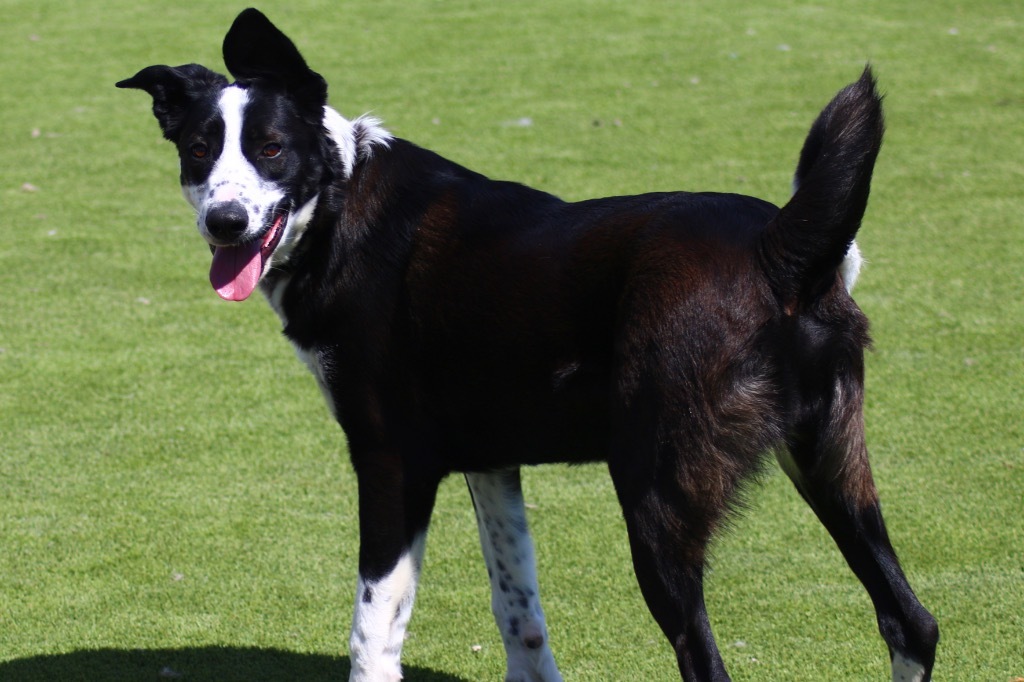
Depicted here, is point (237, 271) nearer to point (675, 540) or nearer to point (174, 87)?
point (174, 87)

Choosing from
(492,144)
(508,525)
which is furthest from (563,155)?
(508,525)

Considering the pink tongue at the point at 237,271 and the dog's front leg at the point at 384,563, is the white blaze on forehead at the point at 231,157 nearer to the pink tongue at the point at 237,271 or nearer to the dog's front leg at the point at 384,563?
the pink tongue at the point at 237,271

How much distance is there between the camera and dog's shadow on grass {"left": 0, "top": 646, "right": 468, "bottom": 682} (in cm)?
373

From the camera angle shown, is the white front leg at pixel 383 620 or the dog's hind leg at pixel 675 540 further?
the white front leg at pixel 383 620

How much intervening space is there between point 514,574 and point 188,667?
1.01 m

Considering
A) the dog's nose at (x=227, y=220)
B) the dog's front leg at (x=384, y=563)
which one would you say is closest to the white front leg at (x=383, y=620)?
the dog's front leg at (x=384, y=563)

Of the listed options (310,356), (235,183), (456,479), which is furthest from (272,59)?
(456,479)

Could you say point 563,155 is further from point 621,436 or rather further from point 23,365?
point 621,436

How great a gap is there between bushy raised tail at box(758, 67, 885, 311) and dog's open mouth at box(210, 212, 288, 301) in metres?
1.20

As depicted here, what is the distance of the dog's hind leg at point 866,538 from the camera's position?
3053 millimetres

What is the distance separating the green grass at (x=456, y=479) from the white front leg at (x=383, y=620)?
49 cm

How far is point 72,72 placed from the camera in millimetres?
10883

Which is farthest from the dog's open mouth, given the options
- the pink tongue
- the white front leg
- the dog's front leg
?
the white front leg

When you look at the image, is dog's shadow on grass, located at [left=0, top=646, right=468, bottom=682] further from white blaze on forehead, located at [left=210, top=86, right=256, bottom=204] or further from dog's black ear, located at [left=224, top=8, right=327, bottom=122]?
dog's black ear, located at [left=224, top=8, right=327, bottom=122]
